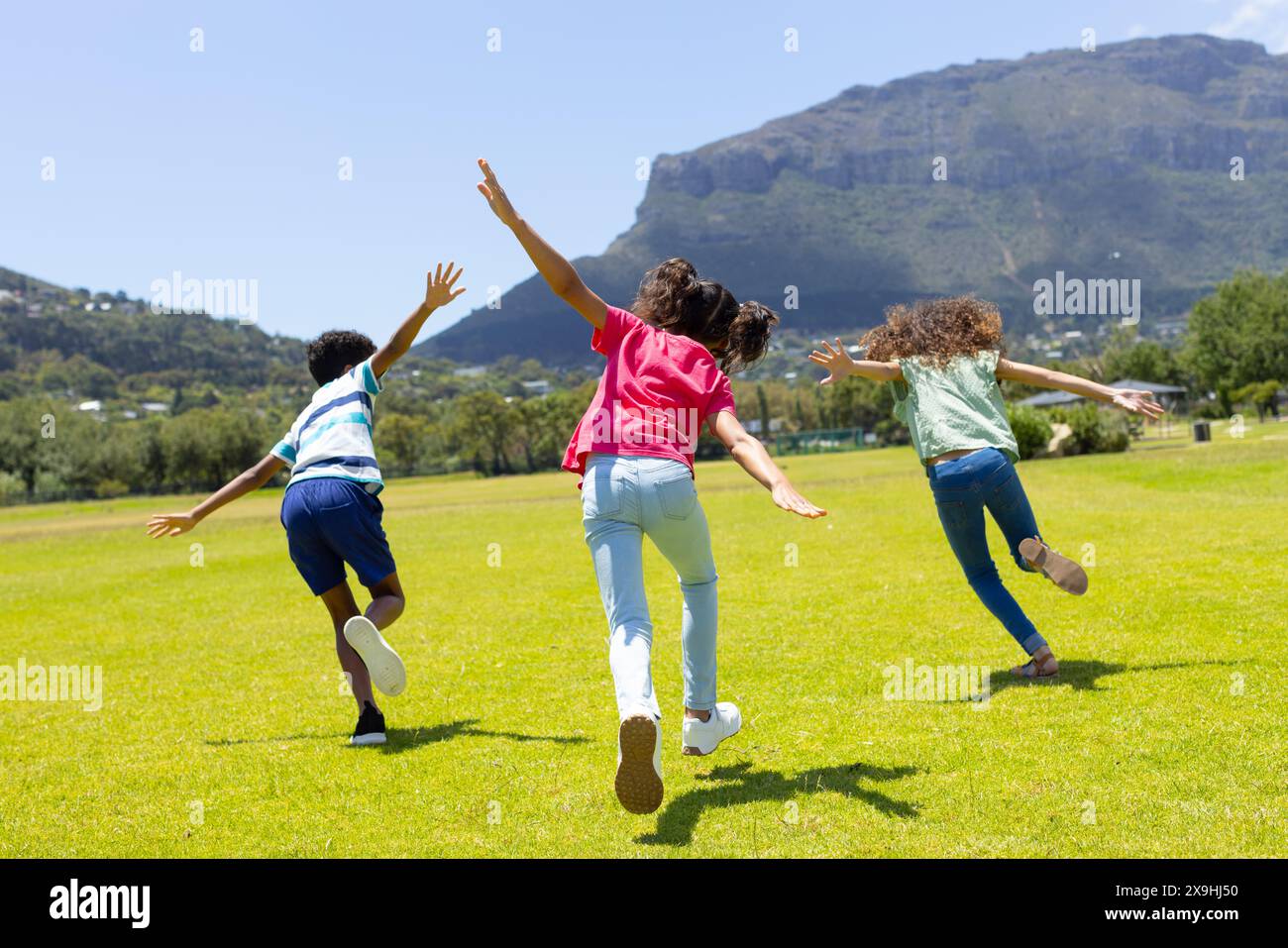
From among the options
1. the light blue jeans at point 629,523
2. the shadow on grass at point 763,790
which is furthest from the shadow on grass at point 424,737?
the light blue jeans at point 629,523

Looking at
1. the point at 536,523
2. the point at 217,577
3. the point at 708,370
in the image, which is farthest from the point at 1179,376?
the point at 708,370

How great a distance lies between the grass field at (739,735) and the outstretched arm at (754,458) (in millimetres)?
1389

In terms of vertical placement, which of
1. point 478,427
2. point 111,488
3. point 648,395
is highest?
point 648,395

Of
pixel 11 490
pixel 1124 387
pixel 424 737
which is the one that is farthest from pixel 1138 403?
pixel 11 490

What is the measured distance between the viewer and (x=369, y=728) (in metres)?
6.41

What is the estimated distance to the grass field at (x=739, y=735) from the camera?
435 centimetres

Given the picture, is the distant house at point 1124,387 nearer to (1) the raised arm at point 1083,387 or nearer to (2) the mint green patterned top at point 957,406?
(1) the raised arm at point 1083,387

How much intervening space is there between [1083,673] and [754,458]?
12.0 feet

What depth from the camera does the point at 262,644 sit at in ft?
36.0

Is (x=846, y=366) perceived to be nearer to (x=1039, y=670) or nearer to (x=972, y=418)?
(x=972, y=418)

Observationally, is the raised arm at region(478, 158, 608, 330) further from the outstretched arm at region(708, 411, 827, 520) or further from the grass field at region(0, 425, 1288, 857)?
the grass field at region(0, 425, 1288, 857)
